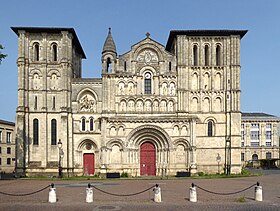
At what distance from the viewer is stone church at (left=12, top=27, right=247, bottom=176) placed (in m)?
41.7

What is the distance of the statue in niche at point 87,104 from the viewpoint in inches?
1699

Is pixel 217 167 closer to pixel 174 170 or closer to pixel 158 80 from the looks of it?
pixel 174 170

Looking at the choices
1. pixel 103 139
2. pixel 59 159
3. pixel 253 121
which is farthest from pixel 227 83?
pixel 253 121

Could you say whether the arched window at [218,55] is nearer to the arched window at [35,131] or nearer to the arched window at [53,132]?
the arched window at [53,132]

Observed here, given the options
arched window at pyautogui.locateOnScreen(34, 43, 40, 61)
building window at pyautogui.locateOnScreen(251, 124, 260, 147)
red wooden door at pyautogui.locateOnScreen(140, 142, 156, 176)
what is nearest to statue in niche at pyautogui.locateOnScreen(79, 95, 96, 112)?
arched window at pyautogui.locateOnScreen(34, 43, 40, 61)

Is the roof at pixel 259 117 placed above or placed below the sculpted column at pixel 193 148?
above

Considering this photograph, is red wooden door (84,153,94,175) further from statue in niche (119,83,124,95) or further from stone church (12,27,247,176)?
statue in niche (119,83,124,95)

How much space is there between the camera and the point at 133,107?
141ft

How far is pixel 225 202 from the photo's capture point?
19.6 metres

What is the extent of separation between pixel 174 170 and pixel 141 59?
49.3 feet

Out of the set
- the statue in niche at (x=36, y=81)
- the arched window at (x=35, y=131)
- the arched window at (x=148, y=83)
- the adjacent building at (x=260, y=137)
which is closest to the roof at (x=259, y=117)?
the adjacent building at (x=260, y=137)

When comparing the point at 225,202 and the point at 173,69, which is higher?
the point at 173,69

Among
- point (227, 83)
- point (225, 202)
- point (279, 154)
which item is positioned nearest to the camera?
point (225, 202)

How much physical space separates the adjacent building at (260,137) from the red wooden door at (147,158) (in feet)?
170
